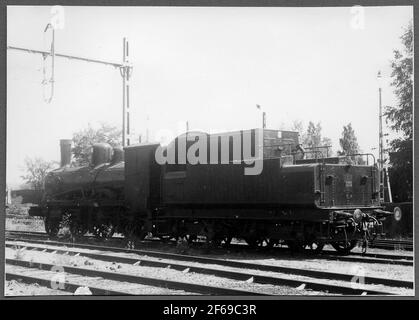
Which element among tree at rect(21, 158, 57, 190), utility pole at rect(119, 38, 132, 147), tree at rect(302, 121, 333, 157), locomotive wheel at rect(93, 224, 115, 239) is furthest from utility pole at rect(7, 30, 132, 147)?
tree at rect(21, 158, 57, 190)

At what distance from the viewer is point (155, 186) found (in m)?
15.0

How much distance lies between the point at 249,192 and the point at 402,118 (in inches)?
169

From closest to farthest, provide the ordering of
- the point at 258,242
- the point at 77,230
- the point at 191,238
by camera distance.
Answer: the point at 258,242 → the point at 191,238 → the point at 77,230

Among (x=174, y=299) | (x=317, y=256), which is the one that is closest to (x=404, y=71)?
(x=317, y=256)

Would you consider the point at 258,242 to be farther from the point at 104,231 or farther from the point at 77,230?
the point at 77,230

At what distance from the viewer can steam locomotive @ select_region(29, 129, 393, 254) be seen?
38.3ft

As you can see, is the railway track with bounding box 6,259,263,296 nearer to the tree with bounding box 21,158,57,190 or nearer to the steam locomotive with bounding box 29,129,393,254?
the steam locomotive with bounding box 29,129,393,254

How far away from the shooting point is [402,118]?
13.2 meters

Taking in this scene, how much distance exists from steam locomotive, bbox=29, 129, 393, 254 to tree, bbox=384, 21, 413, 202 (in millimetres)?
932

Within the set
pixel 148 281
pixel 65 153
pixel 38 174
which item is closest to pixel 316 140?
pixel 65 153

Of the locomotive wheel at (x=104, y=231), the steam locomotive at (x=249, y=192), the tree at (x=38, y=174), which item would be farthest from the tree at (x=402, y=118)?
the tree at (x=38, y=174)

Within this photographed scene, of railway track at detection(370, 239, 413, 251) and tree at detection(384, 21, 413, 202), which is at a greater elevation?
tree at detection(384, 21, 413, 202)
